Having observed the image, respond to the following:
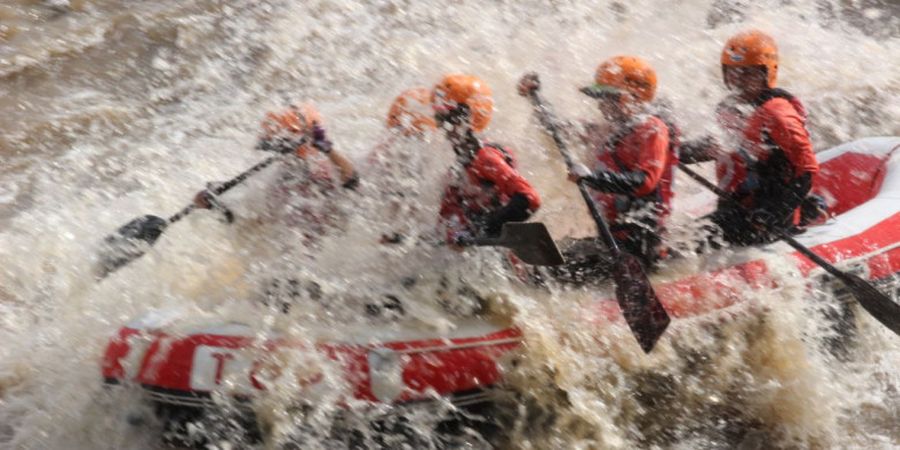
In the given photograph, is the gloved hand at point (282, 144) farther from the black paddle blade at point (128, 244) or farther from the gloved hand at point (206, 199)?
the black paddle blade at point (128, 244)

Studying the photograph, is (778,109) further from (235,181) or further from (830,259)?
(235,181)

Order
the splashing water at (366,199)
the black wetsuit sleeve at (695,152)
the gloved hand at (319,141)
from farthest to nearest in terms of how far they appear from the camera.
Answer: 1. the black wetsuit sleeve at (695,152)
2. the gloved hand at (319,141)
3. the splashing water at (366,199)

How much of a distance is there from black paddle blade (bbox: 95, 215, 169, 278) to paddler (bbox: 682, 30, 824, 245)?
286 centimetres

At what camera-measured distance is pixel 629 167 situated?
3771 mm

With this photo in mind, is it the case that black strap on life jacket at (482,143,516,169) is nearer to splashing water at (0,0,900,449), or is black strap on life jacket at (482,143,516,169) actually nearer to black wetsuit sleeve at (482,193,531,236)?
black wetsuit sleeve at (482,193,531,236)

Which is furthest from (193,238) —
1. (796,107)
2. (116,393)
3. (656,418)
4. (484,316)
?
(796,107)

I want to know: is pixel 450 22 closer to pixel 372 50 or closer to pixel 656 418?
pixel 372 50

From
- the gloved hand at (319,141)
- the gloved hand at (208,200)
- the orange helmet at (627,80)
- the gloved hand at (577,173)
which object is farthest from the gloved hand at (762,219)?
the gloved hand at (208,200)

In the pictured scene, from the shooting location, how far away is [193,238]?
4699 mm

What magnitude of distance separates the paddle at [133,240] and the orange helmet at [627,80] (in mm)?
1720

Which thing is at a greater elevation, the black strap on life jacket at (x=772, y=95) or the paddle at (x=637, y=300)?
the black strap on life jacket at (x=772, y=95)

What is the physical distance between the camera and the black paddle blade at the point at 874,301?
3.56 m

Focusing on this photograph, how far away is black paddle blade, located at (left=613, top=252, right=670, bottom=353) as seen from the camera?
331 cm

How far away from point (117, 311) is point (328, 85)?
417cm
